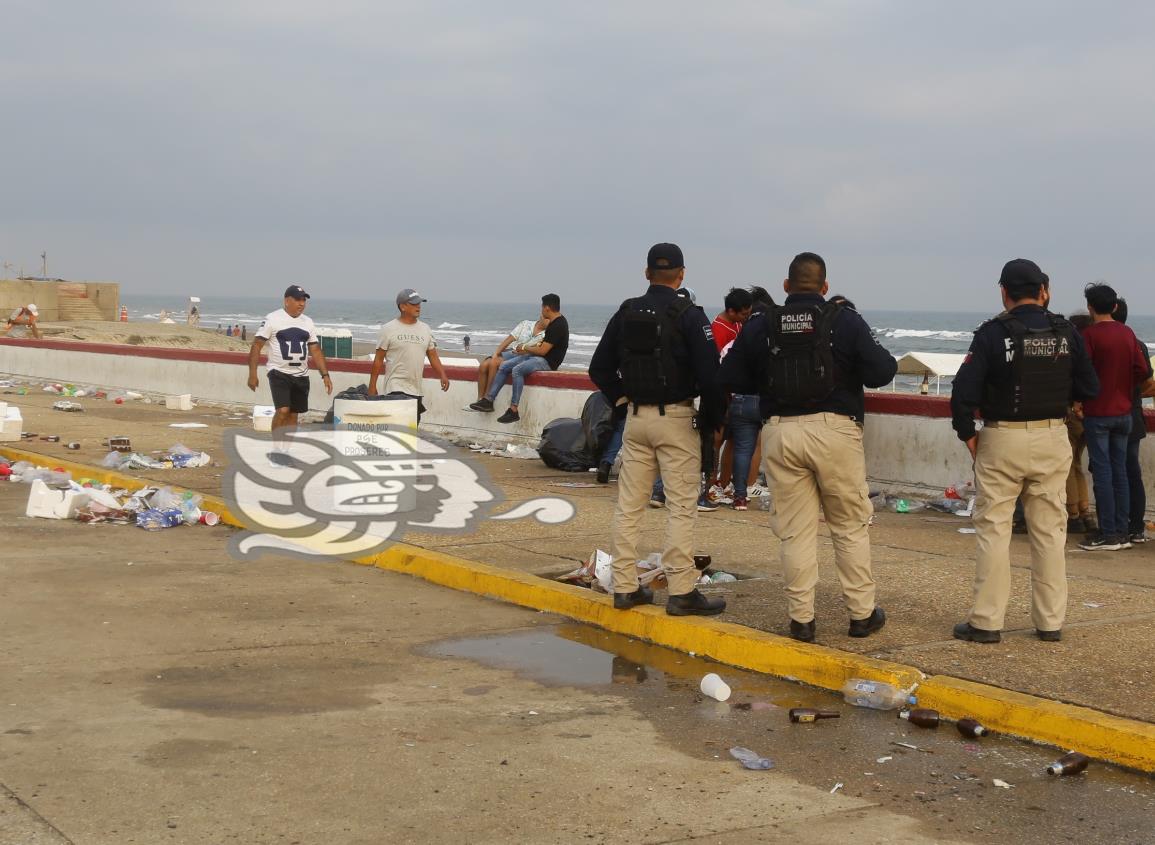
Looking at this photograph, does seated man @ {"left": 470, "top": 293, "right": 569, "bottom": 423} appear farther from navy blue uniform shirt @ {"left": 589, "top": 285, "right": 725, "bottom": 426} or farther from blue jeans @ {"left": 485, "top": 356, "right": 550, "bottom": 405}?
navy blue uniform shirt @ {"left": 589, "top": 285, "right": 725, "bottom": 426}

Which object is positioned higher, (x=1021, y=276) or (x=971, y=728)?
(x=1021, y=276)

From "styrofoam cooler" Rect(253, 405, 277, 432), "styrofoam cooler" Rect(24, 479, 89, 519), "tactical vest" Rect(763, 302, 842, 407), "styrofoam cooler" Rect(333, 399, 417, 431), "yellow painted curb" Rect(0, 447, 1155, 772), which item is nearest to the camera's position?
"yellow painted curb" Rect(0, 447, 1155, 772)

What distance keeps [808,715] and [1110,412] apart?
5341 mm

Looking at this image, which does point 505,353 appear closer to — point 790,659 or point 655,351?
point 655,351

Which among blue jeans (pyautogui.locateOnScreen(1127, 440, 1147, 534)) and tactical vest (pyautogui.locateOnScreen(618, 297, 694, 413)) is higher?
tactical vest (pyautogui.locateOnScreen(618, 297, 694, 413))

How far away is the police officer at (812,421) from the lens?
671 cm

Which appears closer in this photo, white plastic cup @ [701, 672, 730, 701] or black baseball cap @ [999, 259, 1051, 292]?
white plastic cup @ [701, 672, 730, 701]

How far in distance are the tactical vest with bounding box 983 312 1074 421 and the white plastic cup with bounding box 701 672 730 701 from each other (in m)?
1.90

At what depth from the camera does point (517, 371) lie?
1677 centimetres

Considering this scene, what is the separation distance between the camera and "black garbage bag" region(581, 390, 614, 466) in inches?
560

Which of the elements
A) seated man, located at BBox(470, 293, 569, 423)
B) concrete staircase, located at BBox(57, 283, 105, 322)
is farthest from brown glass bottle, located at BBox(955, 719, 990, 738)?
concrete staircase, located at BBox(57, 283, 105, 322)

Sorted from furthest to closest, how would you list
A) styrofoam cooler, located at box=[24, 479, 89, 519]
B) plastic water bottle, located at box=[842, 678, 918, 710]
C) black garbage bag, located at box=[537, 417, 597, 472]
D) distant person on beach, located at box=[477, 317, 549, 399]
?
distant person on beach, located at box=[477, 317, 549, 399] < black garbage bag, located at box=[537, 417, 597, 472] < styrofoam cooler, located at box=[24, 479, 89, 519] < plastic water bottle, located at box=[842, 678, 918, 710]

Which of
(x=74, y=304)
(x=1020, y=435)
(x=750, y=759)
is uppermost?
(x=74, y=304)

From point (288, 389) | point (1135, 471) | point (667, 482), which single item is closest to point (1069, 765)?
point (667, 482)
